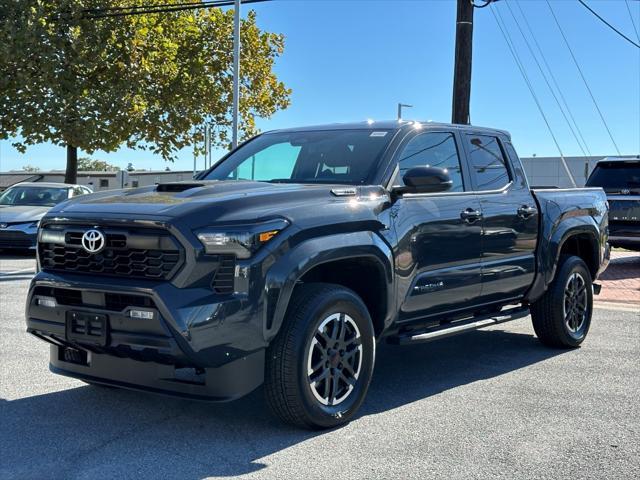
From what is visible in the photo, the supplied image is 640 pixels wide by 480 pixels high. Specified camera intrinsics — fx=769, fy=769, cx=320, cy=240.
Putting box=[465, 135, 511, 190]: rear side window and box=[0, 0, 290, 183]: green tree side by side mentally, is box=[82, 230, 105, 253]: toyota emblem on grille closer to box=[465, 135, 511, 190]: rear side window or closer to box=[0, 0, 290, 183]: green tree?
box=[465, 135, 511, 190]: rear side window

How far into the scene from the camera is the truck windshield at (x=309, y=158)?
5.37 m

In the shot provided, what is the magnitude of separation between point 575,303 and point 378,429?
3348mm

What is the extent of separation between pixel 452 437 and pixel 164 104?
2386cm

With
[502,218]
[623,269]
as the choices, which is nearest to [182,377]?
[502,218]

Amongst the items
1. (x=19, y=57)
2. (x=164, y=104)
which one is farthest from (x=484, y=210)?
(x=164, y=104)

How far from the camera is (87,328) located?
4246 mm

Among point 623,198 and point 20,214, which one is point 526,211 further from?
point 20,214

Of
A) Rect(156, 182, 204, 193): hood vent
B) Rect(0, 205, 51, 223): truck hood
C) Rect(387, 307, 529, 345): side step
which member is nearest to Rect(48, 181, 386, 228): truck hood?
Rect(156, 182, 204, 193): hood vent

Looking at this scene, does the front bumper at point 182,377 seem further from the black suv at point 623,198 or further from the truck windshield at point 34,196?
the truck windshield at point 34,196

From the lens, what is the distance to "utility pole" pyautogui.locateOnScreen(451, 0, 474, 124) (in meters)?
13.6

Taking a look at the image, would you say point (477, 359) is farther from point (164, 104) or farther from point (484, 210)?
point (164, 104)

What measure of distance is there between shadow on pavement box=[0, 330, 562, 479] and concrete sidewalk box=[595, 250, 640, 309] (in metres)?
5.19

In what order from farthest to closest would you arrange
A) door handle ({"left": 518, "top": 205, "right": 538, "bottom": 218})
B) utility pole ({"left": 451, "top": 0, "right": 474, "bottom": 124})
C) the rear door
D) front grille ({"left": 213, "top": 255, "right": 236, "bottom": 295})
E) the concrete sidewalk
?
utility pole ({"left": 451, "top": 0, "right": 474, "bottom": 124}), the concrete sidewalk, door handle ({"left": 518, "top": 205, "right": 538, "bottom": 218}), the rear door, front grille ({"left": 213, "top": 255, "right": 236, "bottom": 295})

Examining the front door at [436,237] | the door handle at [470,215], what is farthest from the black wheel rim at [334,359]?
the door handle at [470,215]
